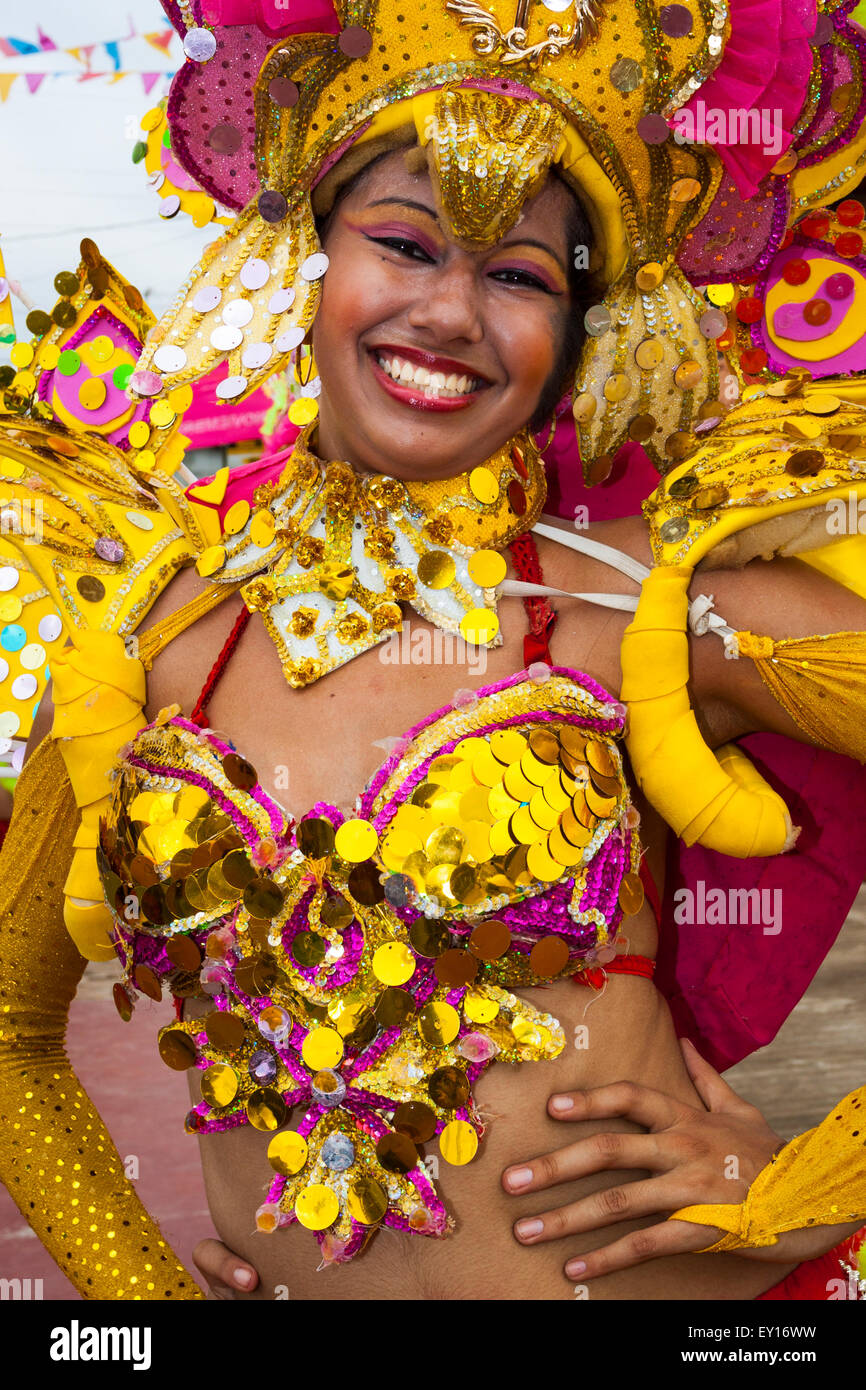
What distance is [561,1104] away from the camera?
1673 mm

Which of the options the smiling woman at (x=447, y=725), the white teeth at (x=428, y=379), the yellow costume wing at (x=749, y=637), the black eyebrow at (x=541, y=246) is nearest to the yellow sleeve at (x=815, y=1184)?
the smiling woman at (x=447, y=725)

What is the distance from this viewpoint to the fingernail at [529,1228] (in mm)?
1647

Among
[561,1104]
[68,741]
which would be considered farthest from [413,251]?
[561,1104]

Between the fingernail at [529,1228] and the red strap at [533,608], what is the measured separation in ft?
2.13

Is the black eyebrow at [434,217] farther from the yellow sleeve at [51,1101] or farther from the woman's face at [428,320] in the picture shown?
the yellow sleeve at [51,1101]

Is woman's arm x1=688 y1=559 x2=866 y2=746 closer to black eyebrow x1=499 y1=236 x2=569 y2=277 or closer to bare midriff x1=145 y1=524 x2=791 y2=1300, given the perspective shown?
bare midriff x1=145 y1=524 x2=791 y2=1300

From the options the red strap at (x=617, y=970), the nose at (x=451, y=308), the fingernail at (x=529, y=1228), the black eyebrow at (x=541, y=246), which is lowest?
the fingernail at (x=529, y=1228)

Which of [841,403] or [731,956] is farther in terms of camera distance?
[731,956]

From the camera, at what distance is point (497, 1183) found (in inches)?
66.0

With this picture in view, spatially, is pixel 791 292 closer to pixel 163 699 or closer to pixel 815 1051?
pixel 163 699

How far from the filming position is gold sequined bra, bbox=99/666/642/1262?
164cm

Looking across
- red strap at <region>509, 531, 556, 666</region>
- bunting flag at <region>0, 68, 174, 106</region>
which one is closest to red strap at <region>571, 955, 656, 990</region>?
red strap at <region>509, 531, 556, 666</region>

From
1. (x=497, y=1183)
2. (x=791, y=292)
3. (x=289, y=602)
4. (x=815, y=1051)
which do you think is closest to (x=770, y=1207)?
(x=497, y=1183)

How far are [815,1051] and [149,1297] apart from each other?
3.59 metres
